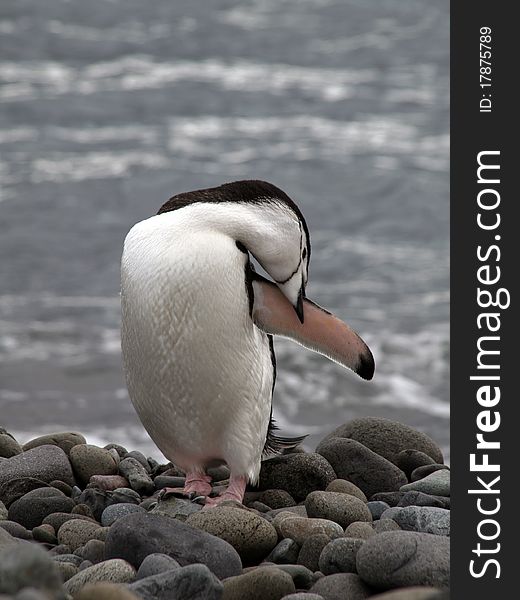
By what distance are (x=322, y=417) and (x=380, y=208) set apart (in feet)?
18.4

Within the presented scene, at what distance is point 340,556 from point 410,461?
5.18 ft

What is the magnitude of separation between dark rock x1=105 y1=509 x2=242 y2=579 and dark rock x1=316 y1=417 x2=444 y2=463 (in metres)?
1.69

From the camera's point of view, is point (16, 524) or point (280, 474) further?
point (280, 474)

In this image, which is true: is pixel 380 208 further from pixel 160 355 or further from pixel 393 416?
pixel 160 355

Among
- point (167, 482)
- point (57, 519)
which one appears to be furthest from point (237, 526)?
point (167, 482)


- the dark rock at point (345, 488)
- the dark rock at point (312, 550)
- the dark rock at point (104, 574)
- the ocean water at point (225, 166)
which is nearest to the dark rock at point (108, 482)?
the dark rock at point (345, 488)

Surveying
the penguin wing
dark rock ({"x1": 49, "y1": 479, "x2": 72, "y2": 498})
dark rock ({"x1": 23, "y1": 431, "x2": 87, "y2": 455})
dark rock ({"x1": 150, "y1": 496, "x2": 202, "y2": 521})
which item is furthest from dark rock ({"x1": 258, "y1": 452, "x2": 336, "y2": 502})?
dark rock ({"x1": 23, "y1": 431, "x2": 87, "y2": 455})

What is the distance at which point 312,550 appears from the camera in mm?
3797

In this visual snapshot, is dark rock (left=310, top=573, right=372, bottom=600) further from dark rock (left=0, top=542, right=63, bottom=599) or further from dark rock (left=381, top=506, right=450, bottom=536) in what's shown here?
dark rock (left=0, top=542, right=63, bottom=599)

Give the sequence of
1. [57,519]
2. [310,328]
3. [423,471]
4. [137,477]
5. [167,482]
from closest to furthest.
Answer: [57,519] < [310,328] < [137,477] < [167,482] < [423,471]

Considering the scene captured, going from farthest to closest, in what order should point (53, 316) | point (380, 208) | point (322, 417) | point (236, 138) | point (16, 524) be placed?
A: point (236, 138)
point (380, 208)
point (53, 316)
point (322, 417)
point (16, 524)

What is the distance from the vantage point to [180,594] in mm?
3170

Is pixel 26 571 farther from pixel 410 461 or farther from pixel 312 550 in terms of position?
pixel 410 461

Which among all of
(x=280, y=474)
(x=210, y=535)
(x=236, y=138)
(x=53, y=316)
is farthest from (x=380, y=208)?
(x=210, y=535)
